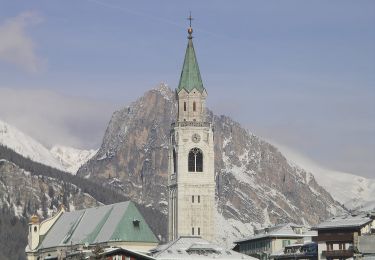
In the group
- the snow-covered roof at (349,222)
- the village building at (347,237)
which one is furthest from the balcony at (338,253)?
the snow-covered roof at (349,222)

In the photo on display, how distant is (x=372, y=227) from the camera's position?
635 feet

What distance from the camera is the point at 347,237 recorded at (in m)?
192

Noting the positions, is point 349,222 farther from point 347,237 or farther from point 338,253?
point 338,253

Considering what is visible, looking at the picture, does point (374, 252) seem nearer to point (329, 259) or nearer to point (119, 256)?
point (329, 259)

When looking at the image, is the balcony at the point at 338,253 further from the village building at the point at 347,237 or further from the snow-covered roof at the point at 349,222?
the snow-covered roof at the point at 349,222

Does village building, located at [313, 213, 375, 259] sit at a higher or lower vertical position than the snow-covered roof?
lower

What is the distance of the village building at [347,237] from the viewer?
7313 inches

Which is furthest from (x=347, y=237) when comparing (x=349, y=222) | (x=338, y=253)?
(x=338, y=253)

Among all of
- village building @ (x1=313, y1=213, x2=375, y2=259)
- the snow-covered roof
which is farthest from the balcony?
the snow-covered roof

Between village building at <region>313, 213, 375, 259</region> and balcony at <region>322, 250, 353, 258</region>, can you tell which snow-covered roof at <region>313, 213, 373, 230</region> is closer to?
village building at <region>313, 213, 375, 259</region>

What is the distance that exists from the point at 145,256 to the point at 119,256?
15.1 ft

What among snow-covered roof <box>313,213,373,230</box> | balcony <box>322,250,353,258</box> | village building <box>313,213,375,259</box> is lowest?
balcony <box>322,250,353,258</box>

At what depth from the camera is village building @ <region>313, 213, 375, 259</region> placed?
186 meters

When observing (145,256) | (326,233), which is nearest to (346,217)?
(326,233)
